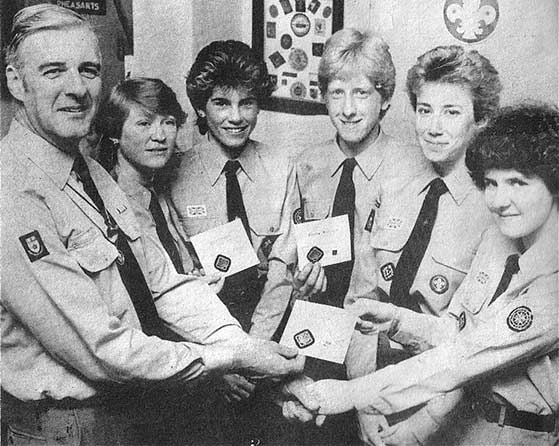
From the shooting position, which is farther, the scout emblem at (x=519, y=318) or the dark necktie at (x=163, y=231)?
the scout emblem at (x=519, y=318)

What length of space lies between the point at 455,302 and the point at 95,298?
125 centimetres

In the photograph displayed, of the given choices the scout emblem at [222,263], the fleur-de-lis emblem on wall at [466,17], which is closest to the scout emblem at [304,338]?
the scout emblem at [222,263]

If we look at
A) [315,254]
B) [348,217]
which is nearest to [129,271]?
[315,254]

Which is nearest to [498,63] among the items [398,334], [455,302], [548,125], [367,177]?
[548,125]

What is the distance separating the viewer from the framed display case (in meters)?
2.53

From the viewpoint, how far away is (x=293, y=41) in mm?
2549

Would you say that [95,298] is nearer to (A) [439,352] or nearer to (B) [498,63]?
(A) [439,352]

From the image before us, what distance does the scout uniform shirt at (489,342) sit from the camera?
8.54ft

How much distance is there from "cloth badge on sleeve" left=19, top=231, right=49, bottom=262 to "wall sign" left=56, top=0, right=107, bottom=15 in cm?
73

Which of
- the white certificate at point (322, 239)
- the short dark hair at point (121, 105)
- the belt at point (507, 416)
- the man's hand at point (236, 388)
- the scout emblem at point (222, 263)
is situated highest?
the short dark hair at point (121, 105)

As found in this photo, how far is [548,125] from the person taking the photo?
2.63m

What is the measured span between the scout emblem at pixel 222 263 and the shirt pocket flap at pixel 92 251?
35 cm

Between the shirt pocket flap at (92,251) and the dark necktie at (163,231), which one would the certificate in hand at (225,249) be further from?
the shirt pocket flap at (92,251)

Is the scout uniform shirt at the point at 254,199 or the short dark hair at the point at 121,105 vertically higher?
the short dark hair at the point at 121,105
